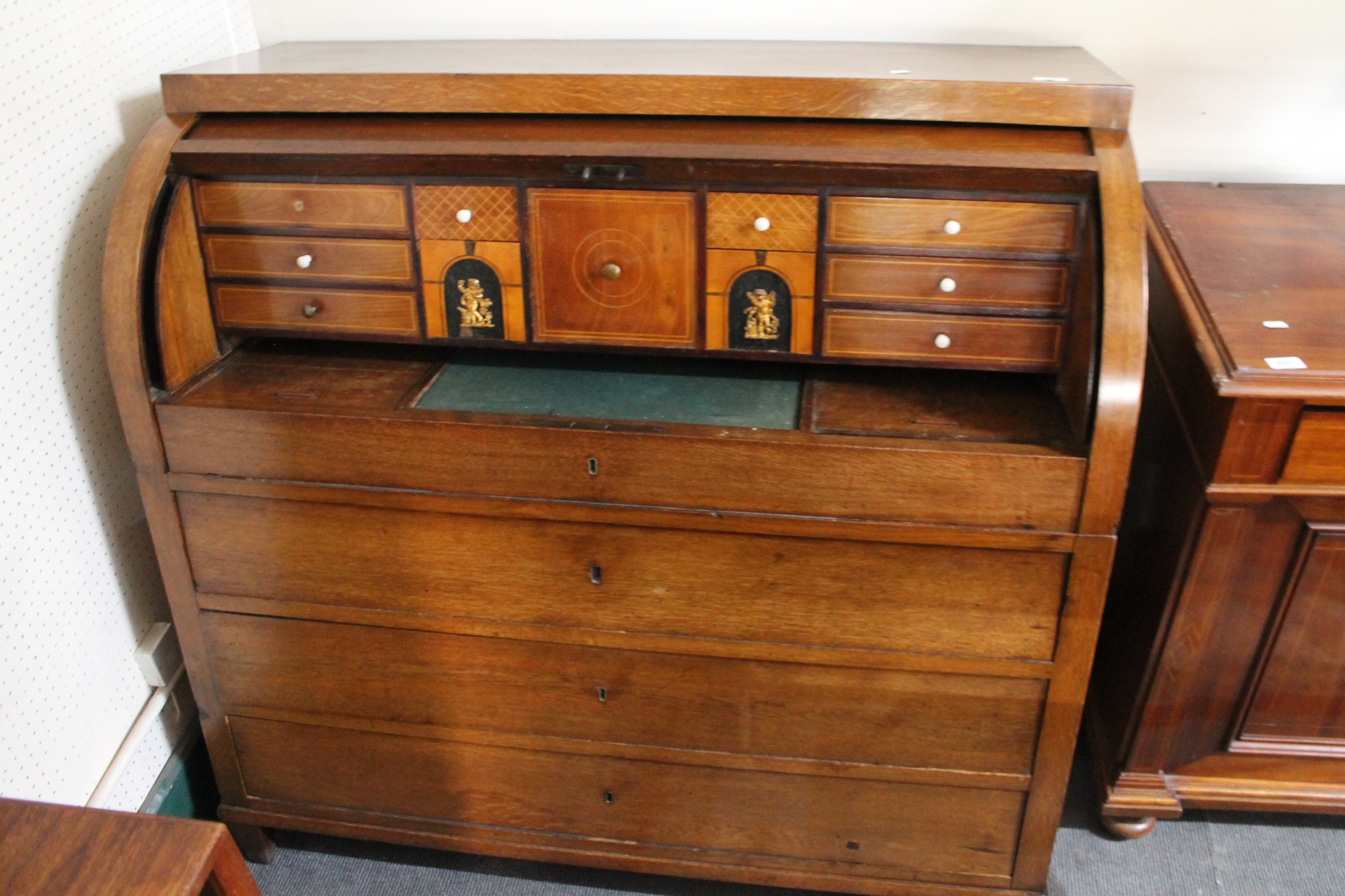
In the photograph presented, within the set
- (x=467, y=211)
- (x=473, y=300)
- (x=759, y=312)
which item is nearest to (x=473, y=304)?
(x=473, y=300)

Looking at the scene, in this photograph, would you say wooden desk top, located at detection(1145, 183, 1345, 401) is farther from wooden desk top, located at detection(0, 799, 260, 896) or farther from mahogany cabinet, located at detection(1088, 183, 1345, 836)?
wooden desk top, located at detection(0, 799, 260, 896)

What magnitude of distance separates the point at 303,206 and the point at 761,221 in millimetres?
613

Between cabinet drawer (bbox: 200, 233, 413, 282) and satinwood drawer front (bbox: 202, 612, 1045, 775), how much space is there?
51 cm

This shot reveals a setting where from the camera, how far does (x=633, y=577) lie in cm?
148

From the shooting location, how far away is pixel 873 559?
1.42m

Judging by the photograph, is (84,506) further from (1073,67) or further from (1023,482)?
(1073,67)

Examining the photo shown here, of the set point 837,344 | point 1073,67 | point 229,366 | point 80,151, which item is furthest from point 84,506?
point 1073,67

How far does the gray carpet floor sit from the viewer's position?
183 cm

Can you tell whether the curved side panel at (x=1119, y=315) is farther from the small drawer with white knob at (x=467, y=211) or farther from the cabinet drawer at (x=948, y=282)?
the small drawer with white knob at (x=467, y=211)

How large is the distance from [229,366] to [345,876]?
914mm

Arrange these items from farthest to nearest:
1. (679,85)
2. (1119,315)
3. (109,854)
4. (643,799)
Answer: (643,799) < (679,85) < (1119,315) < (109,854)

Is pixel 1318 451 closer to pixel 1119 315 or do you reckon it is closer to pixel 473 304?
pixel 1119 315

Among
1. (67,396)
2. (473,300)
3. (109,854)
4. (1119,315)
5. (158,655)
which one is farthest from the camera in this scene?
(158,655)

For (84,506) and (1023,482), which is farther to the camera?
(84,506)
